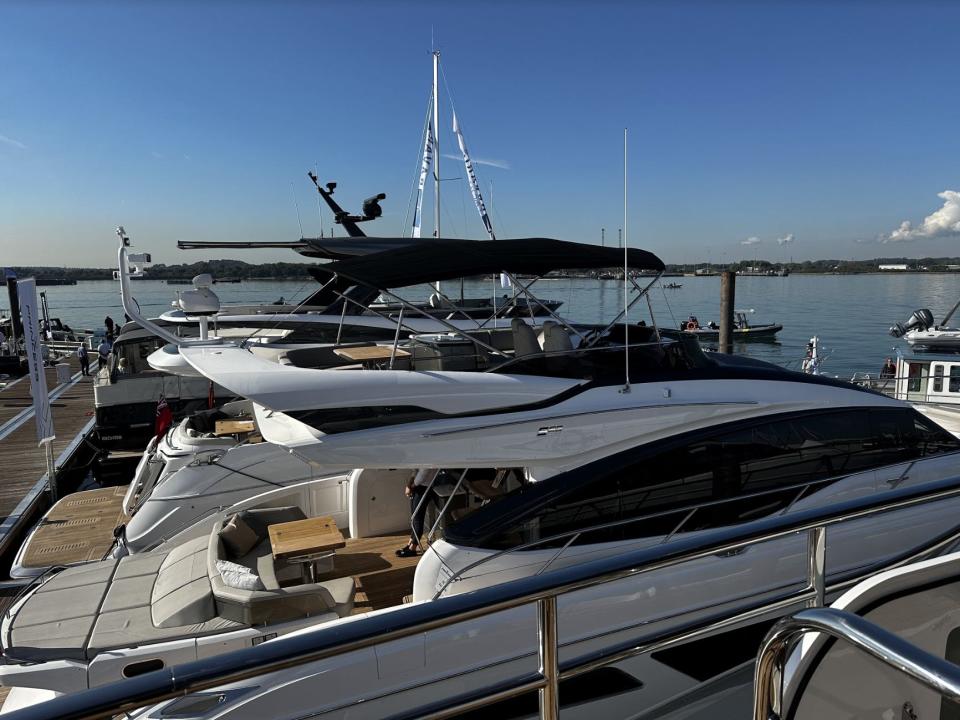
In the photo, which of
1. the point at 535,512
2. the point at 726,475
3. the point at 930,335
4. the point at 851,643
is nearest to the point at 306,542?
the point at 535,512

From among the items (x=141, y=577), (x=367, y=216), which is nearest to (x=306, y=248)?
(x=141, y=577)

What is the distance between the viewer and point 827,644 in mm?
2039

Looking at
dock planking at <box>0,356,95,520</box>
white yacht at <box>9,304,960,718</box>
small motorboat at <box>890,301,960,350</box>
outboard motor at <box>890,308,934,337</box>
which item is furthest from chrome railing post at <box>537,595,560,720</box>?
small motorboat at <box>890,301,960,350</box>

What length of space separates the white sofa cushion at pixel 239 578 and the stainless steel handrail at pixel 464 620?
3.30m

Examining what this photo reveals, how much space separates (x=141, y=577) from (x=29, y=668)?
3.54 feet

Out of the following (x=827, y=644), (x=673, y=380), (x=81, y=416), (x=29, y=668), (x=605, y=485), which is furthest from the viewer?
(x=81, y=416)

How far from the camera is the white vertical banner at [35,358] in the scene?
10.2 m

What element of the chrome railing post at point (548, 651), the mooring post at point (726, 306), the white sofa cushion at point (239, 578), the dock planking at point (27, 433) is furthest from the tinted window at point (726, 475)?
the mooring post at point (726, 306)

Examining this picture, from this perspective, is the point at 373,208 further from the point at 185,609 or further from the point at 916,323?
the point at 916,323

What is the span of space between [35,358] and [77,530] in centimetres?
353

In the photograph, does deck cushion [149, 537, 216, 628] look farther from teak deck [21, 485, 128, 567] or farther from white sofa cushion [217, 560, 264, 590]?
teak deck [21, 485, 128, 567]

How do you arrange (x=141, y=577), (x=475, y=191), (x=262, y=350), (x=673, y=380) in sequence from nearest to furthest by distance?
(x=673, y=380)
(x=141, y=577)
(x=262, y=350)
(x=475, y=191)

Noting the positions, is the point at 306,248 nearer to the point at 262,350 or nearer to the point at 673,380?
the point at 262,350

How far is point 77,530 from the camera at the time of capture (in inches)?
334
